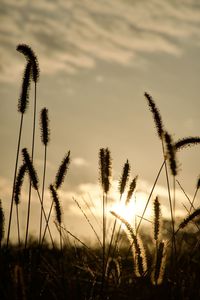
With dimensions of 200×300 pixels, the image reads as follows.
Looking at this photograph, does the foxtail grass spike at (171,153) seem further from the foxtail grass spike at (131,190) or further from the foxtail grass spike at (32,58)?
the foxtail grass spike at (32,58)

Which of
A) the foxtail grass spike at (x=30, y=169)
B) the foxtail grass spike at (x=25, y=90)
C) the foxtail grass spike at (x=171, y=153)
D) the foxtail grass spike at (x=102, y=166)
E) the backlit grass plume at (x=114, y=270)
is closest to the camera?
the foxtail grass spike at (x=171, y=153)

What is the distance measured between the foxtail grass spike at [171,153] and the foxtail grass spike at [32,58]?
4.59 feet

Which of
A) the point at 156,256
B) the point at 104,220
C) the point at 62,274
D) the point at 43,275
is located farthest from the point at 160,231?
the point at 43,275

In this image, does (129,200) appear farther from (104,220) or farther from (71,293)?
(71,293)

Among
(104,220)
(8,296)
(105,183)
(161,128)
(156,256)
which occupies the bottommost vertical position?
(8,296)

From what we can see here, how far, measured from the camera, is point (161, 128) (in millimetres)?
3633

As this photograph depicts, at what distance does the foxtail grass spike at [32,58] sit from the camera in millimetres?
4039

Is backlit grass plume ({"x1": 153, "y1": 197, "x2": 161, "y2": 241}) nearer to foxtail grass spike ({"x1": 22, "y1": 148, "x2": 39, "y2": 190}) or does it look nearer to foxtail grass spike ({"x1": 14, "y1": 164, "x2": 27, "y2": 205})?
foxtail grass spike ({"x1": 22, "y1": 148, "x2": 39, "y2": 190})

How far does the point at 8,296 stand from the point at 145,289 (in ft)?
4.39

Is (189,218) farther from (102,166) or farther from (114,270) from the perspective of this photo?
(102,166)

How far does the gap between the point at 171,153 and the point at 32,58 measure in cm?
159

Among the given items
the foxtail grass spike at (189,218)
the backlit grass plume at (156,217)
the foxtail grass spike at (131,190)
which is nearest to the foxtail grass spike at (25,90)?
the foxtail grass spike at (131,190)

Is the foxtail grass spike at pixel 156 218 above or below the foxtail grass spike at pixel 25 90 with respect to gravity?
below

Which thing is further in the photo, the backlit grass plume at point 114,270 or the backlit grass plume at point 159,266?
the backlit grass plume at point 114,270
